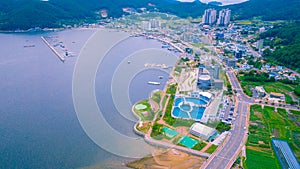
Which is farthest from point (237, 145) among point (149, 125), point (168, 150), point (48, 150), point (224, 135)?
point (48, 150)

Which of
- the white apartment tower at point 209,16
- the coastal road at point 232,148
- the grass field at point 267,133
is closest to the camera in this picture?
the coastal road at point 232,148

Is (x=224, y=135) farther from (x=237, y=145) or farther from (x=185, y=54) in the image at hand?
(x=185, y=54)

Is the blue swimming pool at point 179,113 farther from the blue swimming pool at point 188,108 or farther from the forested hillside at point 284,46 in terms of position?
the forested hillside at point 284,46

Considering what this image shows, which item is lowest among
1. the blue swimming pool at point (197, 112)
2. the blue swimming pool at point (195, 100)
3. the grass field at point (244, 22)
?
the blue swimming pool at point (197, 112)

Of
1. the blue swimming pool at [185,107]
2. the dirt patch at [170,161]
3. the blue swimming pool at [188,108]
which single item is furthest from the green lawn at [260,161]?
the blue swimming pool at [185,107]

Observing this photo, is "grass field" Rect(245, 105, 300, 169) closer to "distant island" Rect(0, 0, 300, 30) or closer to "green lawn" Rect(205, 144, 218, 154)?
"green lawn" Rect(205, 144, 218, 154)

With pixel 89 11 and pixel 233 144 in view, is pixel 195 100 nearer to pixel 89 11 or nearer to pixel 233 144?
pixel 233 144

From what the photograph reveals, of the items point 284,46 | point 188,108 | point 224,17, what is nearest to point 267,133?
point 188,108

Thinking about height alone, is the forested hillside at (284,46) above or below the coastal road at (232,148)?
above
